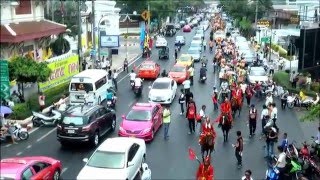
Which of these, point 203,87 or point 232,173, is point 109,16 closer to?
point 203,87

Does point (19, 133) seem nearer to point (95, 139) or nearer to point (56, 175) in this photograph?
point (95, 139)

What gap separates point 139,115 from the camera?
890 inches

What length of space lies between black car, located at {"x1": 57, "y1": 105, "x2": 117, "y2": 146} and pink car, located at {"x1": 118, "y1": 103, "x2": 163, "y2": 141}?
3.75ft

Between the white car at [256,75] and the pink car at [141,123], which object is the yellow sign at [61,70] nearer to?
the pink car at [141,123]

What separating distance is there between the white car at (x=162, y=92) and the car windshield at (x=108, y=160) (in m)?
13.6

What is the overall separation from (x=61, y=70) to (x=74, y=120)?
13196 mm

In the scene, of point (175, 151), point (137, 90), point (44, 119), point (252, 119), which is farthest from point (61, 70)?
point (252, 119)

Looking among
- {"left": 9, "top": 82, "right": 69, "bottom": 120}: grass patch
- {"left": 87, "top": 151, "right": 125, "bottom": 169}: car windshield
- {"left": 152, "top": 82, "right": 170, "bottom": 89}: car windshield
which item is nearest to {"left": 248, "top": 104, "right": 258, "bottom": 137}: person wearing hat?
{"left": 87, "top": 151, "right": 125, "bottom": 169}: car windshield

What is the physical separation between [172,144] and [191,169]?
11.2ft

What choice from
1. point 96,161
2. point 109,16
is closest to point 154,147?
point 96,161

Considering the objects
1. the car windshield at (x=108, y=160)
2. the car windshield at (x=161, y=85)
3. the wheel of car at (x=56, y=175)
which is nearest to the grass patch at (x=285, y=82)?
the car windshield at (x=161, y=85)

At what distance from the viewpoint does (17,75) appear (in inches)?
1037

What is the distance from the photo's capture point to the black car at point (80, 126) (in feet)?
66.4

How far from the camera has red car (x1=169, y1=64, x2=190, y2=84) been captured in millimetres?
37219
